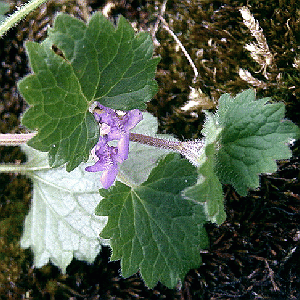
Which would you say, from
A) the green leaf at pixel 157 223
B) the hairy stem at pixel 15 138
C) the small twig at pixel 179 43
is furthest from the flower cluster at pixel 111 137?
the small twig at pixel 179 43

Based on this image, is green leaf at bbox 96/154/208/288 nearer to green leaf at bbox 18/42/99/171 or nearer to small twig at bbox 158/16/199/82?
green leaf at bbox 18/42/99/171

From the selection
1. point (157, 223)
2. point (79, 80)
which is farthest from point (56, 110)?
point (157, 223)

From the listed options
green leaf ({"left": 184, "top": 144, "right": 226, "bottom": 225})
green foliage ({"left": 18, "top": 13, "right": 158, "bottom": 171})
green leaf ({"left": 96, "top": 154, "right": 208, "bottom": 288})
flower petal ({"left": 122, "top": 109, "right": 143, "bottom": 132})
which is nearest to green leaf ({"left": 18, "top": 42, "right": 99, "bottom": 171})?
green foliage ({"left": 18, "top": 13, "right": 158, "bottom": 171})

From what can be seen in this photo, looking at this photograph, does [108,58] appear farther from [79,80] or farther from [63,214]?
[63,214]

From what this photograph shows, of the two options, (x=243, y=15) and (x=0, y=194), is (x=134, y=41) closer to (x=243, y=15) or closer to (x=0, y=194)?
(x=243, y=15)

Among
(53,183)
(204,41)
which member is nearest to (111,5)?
(204,41)

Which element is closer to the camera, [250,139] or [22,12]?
[250,139]
